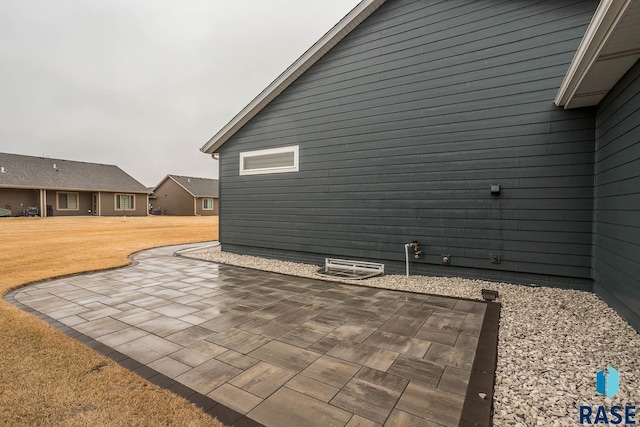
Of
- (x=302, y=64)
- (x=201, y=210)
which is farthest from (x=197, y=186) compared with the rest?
(x=302, y=64)

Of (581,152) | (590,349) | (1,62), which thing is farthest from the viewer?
(1,62)

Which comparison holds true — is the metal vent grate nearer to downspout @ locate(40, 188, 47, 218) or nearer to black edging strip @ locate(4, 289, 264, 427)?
black edging strip @ locate(4, 289, 264, 427)

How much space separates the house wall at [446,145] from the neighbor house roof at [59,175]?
2823 centimetres

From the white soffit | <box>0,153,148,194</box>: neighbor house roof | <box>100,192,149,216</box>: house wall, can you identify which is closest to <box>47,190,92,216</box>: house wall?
<box>0,153,148,194</box>: neighbor house roof

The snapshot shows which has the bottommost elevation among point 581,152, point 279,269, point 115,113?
point 279,269

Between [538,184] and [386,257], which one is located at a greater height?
[538,184]

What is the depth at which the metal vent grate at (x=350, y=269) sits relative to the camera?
623 cm

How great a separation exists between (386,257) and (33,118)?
4732 centimetres

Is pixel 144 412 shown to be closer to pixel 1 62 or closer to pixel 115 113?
pixel 1 62

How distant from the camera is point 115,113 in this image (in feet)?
121

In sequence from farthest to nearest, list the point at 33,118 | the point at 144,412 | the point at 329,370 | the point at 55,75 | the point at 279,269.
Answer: the point at 33,118 → the point at 55,75 → the point at 279,269 → the point at 329,370 → the point at 144,412

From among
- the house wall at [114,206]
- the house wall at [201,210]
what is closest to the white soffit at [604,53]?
the house wall at [114,206]

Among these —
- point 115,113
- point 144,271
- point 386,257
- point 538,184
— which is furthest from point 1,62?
point 538,184

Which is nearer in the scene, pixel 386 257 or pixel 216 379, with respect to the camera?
pixel 216 379
